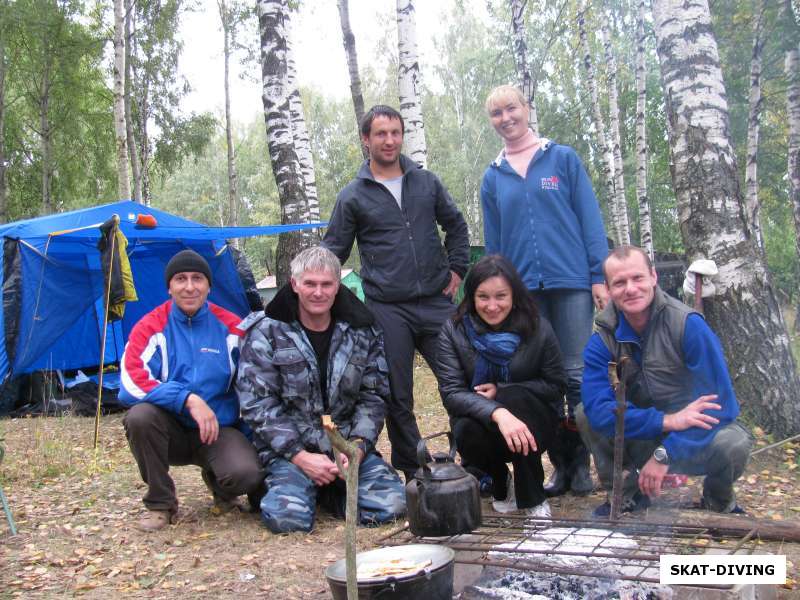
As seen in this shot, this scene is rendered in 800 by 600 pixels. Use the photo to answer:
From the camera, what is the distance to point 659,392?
Answer: 3.03 m

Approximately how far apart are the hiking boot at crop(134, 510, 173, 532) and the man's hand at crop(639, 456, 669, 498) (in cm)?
226

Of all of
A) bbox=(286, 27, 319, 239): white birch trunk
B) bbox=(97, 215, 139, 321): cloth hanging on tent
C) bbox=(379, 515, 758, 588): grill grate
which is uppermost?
bbox=(286, 27, 319, 239): white birch trunk

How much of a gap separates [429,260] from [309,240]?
4.25m

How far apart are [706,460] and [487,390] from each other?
97cm

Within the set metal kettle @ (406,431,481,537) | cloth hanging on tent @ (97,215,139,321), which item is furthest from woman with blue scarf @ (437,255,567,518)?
cloth hanging on tent @ (97,215,139,321)

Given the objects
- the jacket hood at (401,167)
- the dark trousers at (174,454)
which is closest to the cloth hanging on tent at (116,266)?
the dark trousers at (174,454)

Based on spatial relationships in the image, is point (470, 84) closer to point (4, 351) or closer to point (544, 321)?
point (4, 351)

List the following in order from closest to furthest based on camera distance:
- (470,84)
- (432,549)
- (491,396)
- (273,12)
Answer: (432,549) < (491,396) < (273,12) < (470,84)

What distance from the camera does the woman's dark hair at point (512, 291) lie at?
10.6 feet

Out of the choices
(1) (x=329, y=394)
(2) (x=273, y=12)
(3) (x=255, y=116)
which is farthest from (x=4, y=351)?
(3) (x=255, y=116)

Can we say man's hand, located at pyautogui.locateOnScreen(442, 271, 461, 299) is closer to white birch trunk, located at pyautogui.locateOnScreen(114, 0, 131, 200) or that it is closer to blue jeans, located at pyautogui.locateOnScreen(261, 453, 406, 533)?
blue jeans, located at pyautogui.locateOnScreen(261, 453, 406, 533)

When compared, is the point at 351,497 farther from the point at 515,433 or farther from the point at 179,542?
the point at 179,542

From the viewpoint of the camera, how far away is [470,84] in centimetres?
2703

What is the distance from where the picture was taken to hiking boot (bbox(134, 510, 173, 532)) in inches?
134
